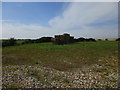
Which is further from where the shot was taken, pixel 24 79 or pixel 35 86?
pixel 24 79

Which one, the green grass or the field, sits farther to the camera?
the green grass

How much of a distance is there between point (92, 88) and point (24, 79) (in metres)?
4.48

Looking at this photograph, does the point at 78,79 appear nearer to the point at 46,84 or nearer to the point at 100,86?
the point at 100,86

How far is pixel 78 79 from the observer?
6.12 m

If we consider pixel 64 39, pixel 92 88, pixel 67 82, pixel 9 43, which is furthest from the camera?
pixel 64 39

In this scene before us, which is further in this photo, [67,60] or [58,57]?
[58,57]

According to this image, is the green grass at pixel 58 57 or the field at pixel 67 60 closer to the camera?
the field at pixel 67 60

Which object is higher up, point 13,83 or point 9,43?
point 9,43

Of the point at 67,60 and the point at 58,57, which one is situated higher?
the point at 58,57

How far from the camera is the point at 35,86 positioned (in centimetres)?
511

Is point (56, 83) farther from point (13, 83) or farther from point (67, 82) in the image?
point (13, 83)

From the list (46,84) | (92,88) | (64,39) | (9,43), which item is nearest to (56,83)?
(46,84)

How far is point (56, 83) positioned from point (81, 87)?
160 cm

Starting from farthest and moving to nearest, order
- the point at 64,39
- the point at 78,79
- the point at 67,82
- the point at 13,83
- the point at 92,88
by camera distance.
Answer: the point at 64,39 < the point at 78,79 < the point at 67,82 < the point at 13,83 < the point at 92,88
